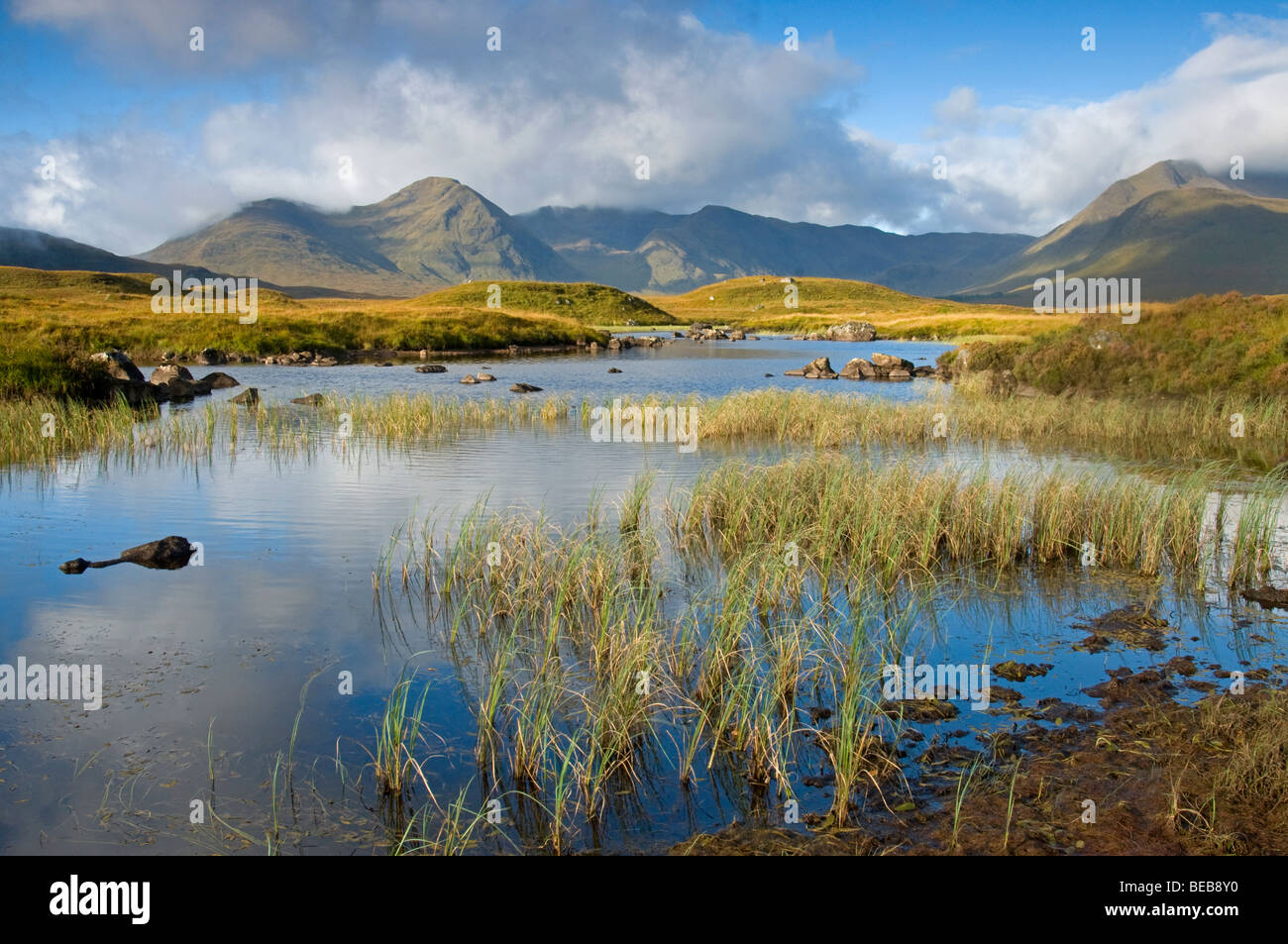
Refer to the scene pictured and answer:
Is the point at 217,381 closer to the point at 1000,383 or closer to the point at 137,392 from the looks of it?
the point at 137,392

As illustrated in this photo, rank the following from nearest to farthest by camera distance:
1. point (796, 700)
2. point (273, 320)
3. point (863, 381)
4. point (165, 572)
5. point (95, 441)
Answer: point (796, 700) < point (165, 572) < point (95, 441) < point (863, 381) < point (273, 320)

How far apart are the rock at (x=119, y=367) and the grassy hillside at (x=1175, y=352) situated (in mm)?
32354

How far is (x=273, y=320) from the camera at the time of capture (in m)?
63.6

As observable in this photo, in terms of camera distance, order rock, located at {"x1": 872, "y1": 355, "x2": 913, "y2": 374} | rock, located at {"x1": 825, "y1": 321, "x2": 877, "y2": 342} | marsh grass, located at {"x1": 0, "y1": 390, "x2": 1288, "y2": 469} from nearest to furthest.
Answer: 1. marsh grass, located at {"x1": 0, "y1": 390, "x2": 1288, "y2": 469}
2. rock, located at {"x1": 872, "y1": 355, "x2": 913, "y2": 374}
3. rock, located at {"x1": 825, "y1": 321, "x2": 877, "y2": 342}

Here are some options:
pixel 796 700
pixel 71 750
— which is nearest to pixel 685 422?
pixel 796 700

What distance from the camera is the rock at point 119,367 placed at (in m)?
30.4

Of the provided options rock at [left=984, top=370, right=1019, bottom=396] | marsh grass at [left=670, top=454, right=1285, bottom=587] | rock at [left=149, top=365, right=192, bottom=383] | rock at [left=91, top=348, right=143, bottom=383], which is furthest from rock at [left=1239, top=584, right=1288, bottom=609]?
rock at [left=149, top=365, right=192, bottom=383]

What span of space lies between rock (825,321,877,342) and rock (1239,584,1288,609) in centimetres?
8425

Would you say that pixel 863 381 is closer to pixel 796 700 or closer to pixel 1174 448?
pixel 1174 448

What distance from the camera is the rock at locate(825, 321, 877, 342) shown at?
303ft

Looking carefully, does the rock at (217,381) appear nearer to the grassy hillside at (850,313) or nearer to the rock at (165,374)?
the rock at (165,374)

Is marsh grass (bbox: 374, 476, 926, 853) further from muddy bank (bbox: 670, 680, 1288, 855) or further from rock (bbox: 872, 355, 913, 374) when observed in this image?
rock (bbox: 872, 355, 913, 374)

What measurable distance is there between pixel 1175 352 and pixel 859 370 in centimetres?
1924
